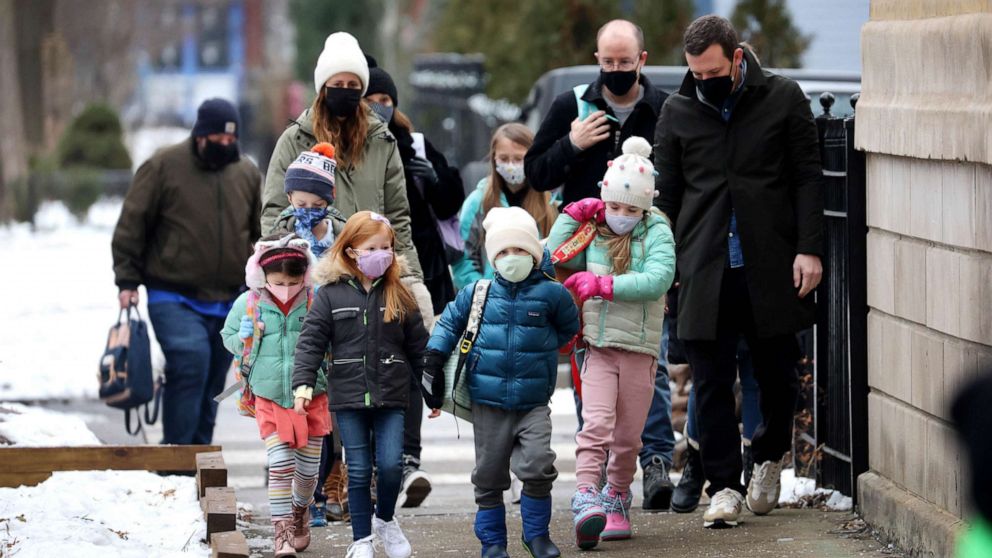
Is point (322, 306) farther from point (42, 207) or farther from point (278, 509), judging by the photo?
point (42, 207)

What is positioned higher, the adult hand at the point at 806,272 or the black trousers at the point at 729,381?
the adult hand at the point at 806,272

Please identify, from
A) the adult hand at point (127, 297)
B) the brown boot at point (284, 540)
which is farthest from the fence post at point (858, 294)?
the adult hand at point (127, 297)

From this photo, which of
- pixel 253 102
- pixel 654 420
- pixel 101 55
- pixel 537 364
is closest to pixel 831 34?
pixel 654 420

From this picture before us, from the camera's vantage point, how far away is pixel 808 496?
7574 millimetres

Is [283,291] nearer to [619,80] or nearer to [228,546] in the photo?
[228,546]

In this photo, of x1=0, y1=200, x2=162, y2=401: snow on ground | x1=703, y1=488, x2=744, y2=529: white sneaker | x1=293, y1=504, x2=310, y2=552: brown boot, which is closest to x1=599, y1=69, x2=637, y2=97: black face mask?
x1=703, y1=488, x2=744, y2=529: white sneaker

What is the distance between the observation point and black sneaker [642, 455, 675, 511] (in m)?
7.56

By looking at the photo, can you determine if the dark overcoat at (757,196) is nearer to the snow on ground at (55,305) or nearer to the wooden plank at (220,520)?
the wooden plank at (220,520)

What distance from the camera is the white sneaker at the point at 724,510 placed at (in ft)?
22.4

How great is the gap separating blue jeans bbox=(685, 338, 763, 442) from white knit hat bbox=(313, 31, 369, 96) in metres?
2.02

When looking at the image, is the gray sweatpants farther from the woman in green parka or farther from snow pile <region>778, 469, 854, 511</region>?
snow pile <region>778, 469, 854, 511</region>

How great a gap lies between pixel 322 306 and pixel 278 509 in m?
0.84

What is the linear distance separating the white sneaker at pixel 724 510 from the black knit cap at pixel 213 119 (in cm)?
345

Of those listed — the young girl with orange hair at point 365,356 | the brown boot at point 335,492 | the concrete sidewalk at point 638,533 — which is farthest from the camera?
the brown boot at point 335,492
